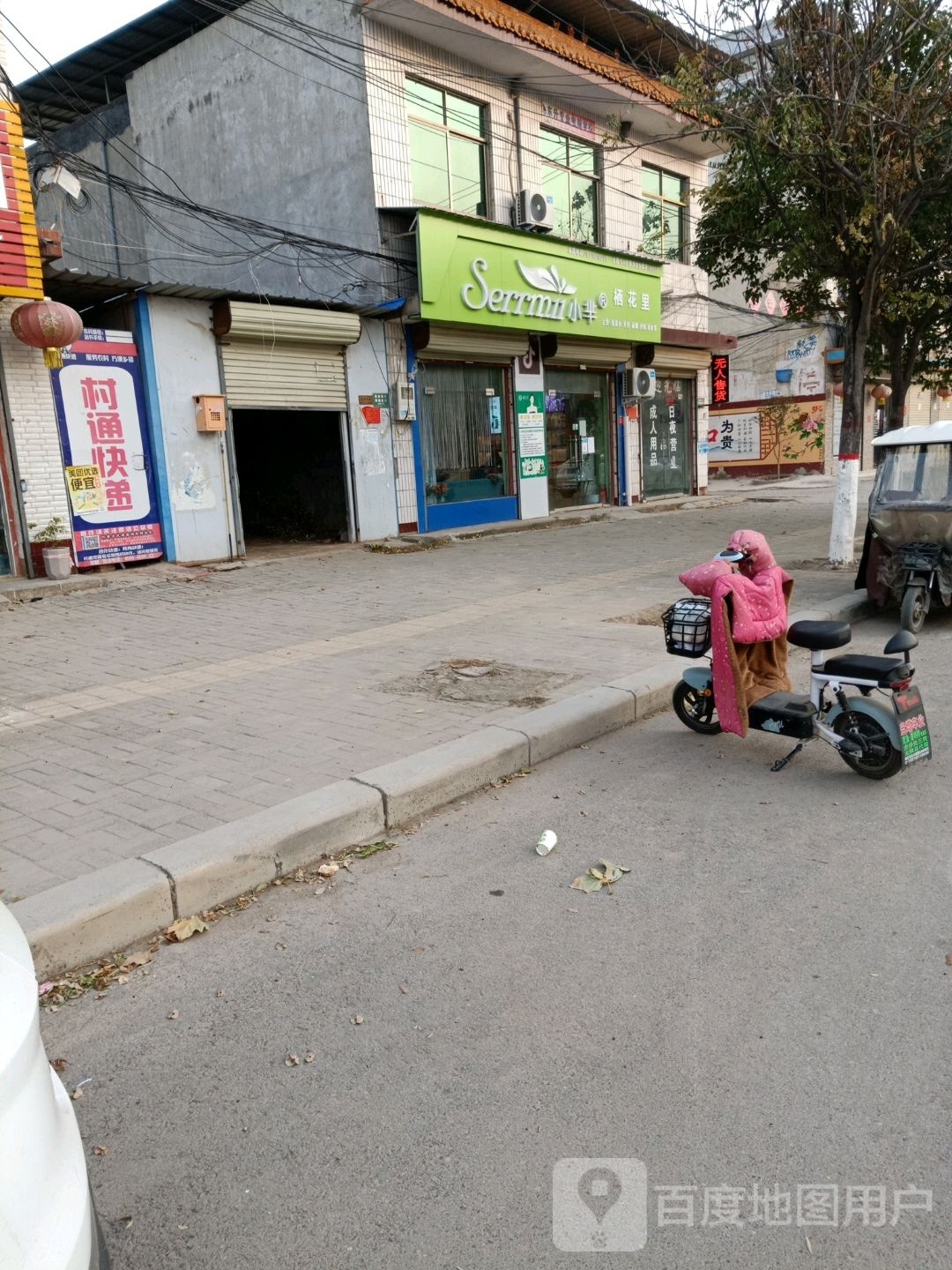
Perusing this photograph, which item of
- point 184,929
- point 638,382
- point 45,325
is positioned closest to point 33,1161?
point 184,929

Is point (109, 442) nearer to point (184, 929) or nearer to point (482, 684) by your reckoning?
point (482, 684)

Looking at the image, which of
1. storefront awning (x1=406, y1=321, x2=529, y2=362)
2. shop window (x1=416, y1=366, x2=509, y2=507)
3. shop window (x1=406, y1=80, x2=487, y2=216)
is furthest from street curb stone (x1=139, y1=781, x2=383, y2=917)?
shop window (x1=406, y1=80, x2=487, y2=216)

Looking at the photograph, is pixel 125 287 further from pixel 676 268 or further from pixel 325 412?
pixel 676 268

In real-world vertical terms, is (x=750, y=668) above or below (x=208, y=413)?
below

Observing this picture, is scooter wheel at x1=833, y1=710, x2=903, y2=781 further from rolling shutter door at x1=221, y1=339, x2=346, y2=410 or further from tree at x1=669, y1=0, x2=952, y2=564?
rolling shutter door at x1=221, y1=339, x2=346, y2=410

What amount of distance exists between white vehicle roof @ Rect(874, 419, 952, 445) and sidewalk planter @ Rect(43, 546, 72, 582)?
369 inches

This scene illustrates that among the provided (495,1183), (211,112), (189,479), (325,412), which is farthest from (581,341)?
(495,1183)

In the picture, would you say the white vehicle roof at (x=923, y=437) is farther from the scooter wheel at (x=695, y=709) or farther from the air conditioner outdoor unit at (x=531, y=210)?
the air conditioner outdoor unit at (x=531, y=210)

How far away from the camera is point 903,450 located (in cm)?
889

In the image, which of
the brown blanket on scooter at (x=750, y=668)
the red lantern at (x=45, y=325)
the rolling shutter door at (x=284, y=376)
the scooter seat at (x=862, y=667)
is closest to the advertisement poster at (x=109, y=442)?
the red lantern at (x=45, y=325)

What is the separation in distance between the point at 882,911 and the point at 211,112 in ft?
60.3

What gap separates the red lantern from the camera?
10453 millimetres

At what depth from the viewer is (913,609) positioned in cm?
821

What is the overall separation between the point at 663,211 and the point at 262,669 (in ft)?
58.2
